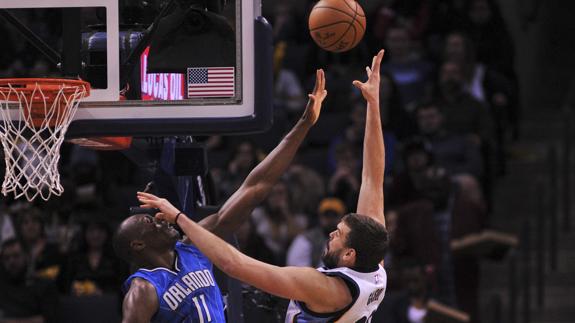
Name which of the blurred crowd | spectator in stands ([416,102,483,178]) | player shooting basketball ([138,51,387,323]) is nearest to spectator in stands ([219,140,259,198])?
the blurred crowd

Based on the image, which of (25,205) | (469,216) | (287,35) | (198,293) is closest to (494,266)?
(469,216)

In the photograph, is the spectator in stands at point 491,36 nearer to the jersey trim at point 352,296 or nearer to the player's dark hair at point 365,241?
the player's dark hair at point 365,241

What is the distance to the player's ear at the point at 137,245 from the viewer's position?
6.07m

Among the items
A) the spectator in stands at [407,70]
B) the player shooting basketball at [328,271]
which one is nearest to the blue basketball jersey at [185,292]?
the player shooting basketball at [328,271]

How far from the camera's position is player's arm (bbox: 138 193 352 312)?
5.24 m

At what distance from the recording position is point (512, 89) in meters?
11.9

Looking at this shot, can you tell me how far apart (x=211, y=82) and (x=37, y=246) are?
450 centimetres

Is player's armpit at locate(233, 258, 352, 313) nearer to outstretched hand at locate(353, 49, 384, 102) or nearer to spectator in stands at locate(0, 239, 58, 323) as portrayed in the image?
outstretched hand at locate(353, 49, 384, 102)

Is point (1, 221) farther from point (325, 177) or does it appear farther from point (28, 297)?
point (325, 177)

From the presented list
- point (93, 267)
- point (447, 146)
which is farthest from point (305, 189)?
point (93, 267)

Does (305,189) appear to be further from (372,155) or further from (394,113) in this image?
(372,155)

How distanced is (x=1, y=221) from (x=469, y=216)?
3.79 meters

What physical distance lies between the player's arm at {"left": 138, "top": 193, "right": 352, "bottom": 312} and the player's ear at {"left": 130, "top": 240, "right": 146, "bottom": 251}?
0.65 m

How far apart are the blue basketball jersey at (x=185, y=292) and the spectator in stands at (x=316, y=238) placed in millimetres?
3495
